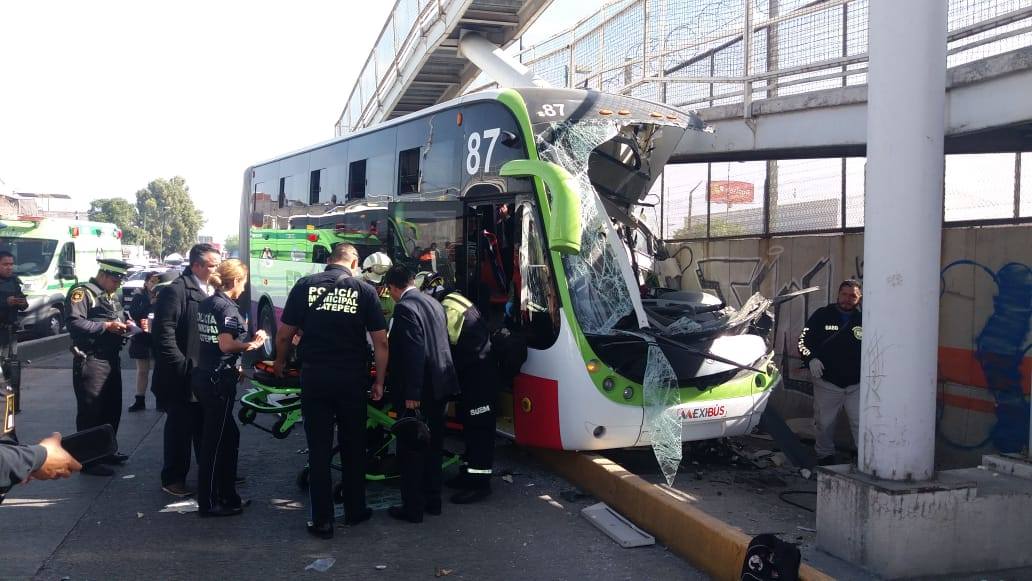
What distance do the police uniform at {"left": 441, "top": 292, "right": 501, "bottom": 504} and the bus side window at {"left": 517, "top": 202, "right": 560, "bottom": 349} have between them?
520mm

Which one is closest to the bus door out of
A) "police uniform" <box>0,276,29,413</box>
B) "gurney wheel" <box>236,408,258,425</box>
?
"gurney wheel" <box>236,408,258,425</box>

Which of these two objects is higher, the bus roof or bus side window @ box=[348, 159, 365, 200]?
the bus roof

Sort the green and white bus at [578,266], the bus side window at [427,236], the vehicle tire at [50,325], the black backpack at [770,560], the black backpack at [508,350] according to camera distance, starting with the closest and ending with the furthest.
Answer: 1. the black backpack at [770,560]
2. the green and white bus at [578,266]
3. the black backpack at [508,350]
4. the bus side window at [427,236]
5. the vehicle tire at [50,325]

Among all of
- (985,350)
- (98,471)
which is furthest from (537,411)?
(985,350)

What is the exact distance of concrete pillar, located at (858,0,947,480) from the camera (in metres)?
4.77

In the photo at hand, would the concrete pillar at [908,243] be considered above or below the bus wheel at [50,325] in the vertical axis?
above

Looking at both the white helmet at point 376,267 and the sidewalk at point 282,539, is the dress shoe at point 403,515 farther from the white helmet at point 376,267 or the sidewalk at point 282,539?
the white helmet at point 376,267

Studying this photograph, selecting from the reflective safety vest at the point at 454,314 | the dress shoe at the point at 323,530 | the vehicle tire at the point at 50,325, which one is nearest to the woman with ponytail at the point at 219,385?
the dress shoe at the point at 323,530

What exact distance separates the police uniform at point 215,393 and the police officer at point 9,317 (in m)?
3.46

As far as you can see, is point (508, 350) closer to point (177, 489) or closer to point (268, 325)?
point (177, 489)

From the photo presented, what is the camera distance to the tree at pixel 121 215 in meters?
77.2

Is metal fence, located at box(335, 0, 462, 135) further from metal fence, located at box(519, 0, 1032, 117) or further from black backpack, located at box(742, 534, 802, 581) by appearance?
black backpack, located at box(742, 534, 802, 581)

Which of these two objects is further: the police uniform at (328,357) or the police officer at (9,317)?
the police officer at (9,317)

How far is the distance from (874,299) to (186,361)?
498 cm
